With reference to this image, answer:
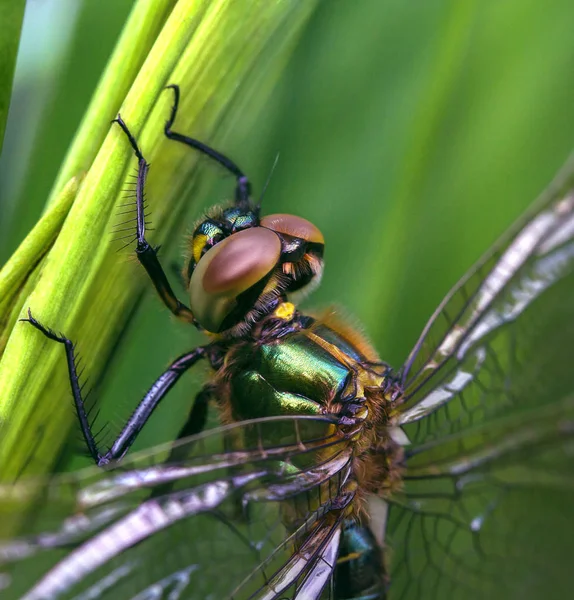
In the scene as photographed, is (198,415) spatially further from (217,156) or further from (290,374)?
(217,156)

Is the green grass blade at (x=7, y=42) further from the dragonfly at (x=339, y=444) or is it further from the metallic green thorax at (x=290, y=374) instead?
the metallic green thorax at (x=290, y=374)

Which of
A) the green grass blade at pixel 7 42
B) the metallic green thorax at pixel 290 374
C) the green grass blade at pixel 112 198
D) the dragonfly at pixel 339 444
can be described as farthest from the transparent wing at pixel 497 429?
the green grass blade at pixel 7 42

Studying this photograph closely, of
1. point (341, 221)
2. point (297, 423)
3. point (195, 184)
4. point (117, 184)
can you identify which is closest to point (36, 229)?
point (117, 184)

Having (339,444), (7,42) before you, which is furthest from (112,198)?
(339,444)

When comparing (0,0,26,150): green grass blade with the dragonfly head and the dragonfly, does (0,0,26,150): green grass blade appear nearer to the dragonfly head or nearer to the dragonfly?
the dragonfly

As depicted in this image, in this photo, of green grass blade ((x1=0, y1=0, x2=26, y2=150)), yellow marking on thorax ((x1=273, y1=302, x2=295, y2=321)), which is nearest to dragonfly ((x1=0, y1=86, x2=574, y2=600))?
yellow marking on thorax ((x1=273, y1=302, x2=295, y2=321))

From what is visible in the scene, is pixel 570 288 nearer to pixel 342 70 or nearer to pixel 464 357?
pixel 464 357

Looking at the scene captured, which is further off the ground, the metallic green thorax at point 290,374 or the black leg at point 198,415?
the metallic green thorax at point 290,374
